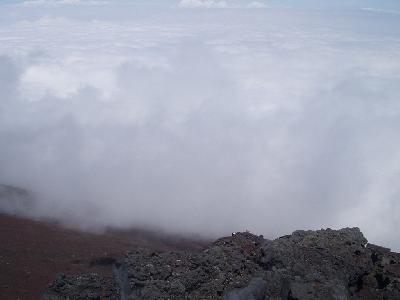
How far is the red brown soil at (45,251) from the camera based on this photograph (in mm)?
14148

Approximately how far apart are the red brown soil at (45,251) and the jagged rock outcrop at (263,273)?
6.72m

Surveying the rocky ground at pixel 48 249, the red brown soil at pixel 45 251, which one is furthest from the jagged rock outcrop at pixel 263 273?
the red brown soil at pixel 45 251

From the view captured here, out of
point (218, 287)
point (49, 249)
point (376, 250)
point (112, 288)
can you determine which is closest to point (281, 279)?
point (218, 287)

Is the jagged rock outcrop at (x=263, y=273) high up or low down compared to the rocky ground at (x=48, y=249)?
down

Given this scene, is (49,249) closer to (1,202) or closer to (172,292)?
(1,202)

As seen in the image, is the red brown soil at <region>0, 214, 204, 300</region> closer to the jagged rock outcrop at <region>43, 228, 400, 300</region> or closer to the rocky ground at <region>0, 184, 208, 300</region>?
the rocky ground at <region>0, 184, 208, 300</region>

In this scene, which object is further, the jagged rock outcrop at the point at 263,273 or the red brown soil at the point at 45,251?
the red brown soil at the point at 45,251

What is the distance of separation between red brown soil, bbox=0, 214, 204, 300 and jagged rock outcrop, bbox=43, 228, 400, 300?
265 inches

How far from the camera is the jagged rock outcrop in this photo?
22.0 ft

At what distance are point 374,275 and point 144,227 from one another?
2254cm

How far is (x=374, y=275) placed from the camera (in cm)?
763

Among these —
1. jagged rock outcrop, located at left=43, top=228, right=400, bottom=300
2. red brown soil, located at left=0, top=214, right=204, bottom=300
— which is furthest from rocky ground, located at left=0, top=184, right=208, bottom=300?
jagged rock outcrop, located at left=43, top=228, right=400, bottom=300

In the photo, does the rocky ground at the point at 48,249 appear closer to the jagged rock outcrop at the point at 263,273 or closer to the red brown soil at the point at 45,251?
the red brown soil at the point at 45,251

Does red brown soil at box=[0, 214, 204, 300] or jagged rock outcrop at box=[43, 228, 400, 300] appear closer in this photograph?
jagged rock outcrop at box=[43, 228, 400, 300]
